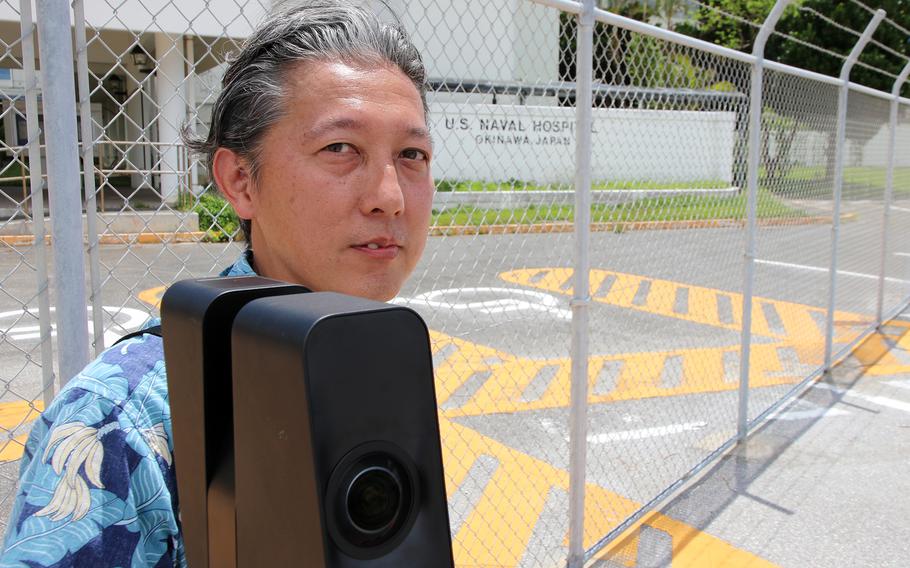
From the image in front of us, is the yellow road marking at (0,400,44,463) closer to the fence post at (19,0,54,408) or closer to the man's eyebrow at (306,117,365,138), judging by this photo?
the fence post at (19,0,54,408)

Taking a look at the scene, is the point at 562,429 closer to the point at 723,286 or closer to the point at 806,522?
the point at 806,522

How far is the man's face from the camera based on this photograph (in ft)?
3.39

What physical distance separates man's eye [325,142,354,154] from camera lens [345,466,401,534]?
0.62 m

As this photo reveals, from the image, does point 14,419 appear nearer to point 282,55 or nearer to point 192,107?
point 192,107

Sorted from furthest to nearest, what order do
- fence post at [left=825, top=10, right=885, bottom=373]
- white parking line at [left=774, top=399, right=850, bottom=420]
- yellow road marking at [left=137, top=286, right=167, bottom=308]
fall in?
yellow road marking at [left=137, top=286, right=167, bottom=308] → fence post at [left=825, top=10, right=885, bottom=373] → white parking line at [left=774, top=399, right=850, bottom=420]

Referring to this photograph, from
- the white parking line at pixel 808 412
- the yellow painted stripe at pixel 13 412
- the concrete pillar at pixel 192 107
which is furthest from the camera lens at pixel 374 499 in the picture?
the white parking line at pixel 808 412

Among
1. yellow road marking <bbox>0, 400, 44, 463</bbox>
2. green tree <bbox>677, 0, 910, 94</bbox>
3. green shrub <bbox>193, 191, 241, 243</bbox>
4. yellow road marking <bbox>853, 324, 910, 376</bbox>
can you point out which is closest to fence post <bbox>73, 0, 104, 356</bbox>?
green shrub <bbox>193, 191, 241, 243</bbox>

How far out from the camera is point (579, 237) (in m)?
2.77

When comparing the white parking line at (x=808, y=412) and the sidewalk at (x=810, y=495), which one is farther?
the white parking line at (x=808, y=412)

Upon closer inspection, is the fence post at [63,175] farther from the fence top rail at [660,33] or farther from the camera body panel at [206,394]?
the fence top rail at [660,33]

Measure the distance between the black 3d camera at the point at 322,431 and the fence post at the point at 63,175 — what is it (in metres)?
0.99

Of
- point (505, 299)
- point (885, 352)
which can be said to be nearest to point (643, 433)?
point (885, 352)

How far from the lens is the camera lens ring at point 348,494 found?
1.58 ft

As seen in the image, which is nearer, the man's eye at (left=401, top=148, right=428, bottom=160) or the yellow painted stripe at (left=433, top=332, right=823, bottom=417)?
the man's eye at (left=401, top=148, right=428, bottom=160)
